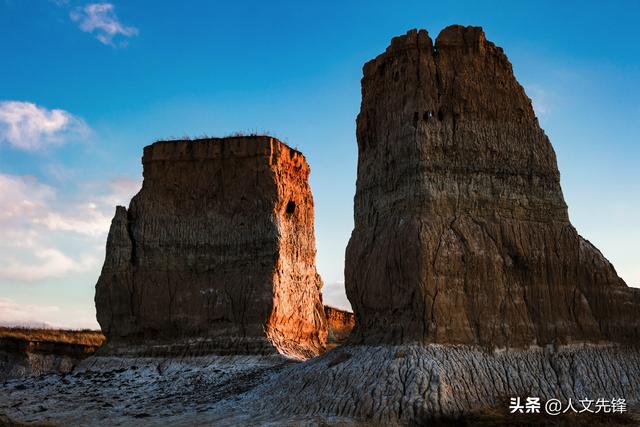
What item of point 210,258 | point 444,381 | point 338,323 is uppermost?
point 210,258

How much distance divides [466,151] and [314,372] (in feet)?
21.1

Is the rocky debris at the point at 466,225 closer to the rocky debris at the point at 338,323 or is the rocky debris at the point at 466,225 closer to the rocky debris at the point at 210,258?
the rocky debris at the point at 210,258

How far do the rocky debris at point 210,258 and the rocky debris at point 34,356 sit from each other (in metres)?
11.6

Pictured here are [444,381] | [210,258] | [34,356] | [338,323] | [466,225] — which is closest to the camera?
[444,381]

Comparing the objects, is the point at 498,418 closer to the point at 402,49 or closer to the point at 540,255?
the point at 540,255

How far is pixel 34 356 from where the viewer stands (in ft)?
122

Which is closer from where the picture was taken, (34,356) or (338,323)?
(34,356)

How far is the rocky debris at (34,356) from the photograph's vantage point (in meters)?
36.5

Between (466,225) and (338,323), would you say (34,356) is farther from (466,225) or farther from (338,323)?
(466,225)

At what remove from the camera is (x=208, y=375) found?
912 inches

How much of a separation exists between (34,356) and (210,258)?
15.5 meters

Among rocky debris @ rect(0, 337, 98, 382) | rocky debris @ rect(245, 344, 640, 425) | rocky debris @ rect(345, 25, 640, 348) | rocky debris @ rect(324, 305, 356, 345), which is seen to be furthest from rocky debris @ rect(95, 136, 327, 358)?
rocky debris @ rect(324, 305, 356, 345)

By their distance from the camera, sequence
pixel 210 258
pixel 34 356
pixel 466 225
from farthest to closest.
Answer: pixel 34 356 < pixel 210 258 < pixel 466 225

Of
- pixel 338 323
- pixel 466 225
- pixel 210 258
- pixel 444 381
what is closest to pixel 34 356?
pixel 210 258
